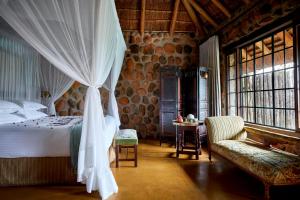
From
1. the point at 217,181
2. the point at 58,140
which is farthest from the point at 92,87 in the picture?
the point at 217,181

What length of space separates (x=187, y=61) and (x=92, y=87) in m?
3.85

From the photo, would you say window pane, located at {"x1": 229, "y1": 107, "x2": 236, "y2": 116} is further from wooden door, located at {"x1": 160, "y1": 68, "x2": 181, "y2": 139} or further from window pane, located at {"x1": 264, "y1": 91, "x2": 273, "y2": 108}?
wooden door, located at {"x1": 160, "y1": 68, "x2": 181, "y2": 139}

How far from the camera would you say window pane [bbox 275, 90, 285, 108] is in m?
3.21

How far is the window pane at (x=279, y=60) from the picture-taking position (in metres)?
3.24

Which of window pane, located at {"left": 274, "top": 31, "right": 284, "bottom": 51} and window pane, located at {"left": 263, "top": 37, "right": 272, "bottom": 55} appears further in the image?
window pane, located at {"left": 263, "top": 37, "right": 272, "bottom": 55}

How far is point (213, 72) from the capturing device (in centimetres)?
480

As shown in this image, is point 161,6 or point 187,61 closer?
point 161,6

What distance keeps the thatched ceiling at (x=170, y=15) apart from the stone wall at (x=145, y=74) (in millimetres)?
225

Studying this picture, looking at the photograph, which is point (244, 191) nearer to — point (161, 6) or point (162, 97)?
point (162, 97)

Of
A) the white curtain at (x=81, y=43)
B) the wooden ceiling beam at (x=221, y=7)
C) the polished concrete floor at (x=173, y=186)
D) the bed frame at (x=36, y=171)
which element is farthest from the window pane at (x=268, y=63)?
the bed frame at (x=36, y=171)

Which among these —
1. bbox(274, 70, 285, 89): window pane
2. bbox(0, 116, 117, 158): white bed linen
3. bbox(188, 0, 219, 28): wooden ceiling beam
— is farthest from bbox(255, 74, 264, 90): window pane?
bbox(0, 116, 117, 158): white bed linen

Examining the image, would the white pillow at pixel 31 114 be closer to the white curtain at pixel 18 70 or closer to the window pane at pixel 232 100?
the white curtain at pixel 18 70

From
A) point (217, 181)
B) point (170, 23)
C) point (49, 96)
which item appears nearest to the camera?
point (217, 181)

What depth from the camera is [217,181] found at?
275 cm
